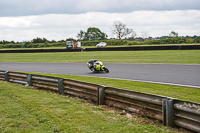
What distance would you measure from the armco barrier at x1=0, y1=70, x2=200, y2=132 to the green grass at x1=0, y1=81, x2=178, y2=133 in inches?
11.1

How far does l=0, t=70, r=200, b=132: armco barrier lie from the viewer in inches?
192

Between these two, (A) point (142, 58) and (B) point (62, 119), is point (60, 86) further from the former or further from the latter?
(A) point (142, 58)

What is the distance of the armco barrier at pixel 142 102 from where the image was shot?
4887mm

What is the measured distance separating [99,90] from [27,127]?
9.02 feet

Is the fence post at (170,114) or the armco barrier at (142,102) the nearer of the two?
the armco barrier at (142,102)

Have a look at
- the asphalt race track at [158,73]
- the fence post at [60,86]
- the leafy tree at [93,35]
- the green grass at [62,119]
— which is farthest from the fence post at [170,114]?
the leafy tree at [93,35]

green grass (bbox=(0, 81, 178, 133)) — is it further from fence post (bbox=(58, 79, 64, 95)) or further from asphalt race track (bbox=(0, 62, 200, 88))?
asphalt race track (bbox=(0, 62, 200, 88))

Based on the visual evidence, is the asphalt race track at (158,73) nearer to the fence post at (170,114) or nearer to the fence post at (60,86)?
the fence post at (60,86)

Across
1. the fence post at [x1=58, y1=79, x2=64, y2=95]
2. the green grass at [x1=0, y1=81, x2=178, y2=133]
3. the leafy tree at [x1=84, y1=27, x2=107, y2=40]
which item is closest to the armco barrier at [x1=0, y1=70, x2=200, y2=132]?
the fence post at [x1=58, y1=79, x2=64, y2=95]

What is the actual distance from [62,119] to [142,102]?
200 centimetres

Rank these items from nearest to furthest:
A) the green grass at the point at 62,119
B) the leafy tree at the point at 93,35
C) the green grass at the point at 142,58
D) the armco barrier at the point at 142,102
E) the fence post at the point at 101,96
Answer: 1. the armco barrier at the point at 142,102
2. the green grass at the point at 62,119
3. the fence post at the point at 101,96
4. the green grass at the point at 142,58
5. the leafy tree at the point at 93,35

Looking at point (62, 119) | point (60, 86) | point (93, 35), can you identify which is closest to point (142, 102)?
point (62, 119)

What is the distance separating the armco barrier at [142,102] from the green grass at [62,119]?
0.92 ft

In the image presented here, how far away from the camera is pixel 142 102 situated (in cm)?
606
